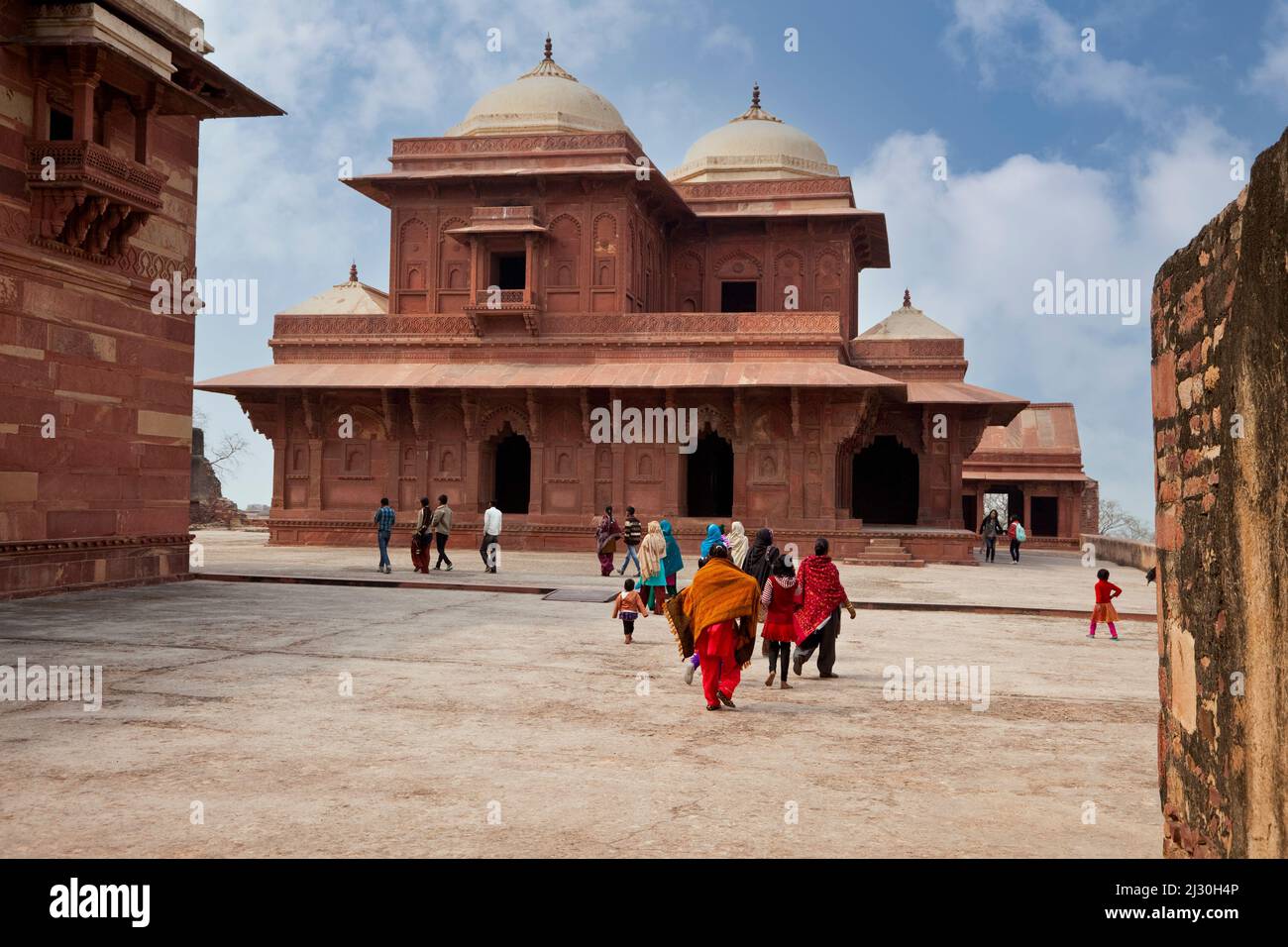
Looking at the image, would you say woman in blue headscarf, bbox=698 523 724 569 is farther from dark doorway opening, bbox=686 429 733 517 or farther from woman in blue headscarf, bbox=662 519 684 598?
dark doorway opening, bbox=686 429 733 517

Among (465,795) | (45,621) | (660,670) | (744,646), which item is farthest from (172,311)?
(465,795)

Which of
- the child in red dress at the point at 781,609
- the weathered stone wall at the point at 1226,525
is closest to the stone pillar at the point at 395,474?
the child in red dress at the point at 781,609

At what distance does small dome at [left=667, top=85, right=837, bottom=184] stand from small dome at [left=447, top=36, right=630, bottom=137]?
3.21 m

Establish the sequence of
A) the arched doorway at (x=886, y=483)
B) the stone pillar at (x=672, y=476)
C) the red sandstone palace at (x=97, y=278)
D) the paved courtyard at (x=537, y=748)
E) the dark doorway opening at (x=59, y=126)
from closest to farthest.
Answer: the paved courtyard at (x=537, y=748) < the red sandstone palace at (x=97, y=278) < the dark doorway opening at (x=59, y=126) < the stone pillar at (x=672, y=476) < the arched doorway at (x=886, y=483)

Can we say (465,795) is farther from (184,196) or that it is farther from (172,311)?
(184,196)

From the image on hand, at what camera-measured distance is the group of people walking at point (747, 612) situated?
714 cm

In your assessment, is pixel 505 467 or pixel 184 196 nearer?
pixel 184 196

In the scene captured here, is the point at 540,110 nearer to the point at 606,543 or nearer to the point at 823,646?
the point at 606,543

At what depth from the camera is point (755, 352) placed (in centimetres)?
2430

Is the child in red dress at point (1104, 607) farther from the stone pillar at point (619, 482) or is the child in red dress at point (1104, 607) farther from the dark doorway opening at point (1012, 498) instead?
the dark doorway opening at point (1012, 498)

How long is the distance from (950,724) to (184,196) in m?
12.6

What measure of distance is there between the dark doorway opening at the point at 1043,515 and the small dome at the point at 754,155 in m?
12.9
